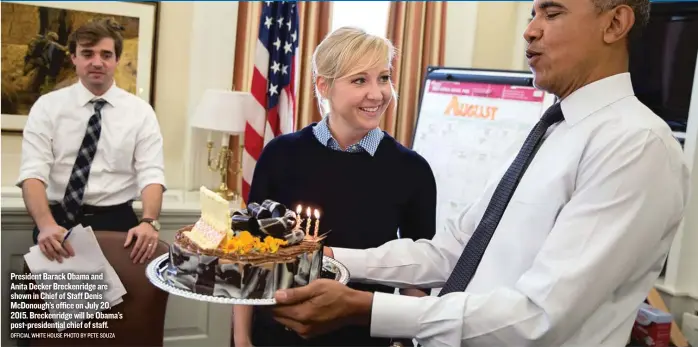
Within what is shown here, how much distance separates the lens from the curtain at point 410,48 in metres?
4.48

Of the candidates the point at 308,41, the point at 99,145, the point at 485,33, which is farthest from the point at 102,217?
the point at 485,33

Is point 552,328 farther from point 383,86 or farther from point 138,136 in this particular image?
point 138,136

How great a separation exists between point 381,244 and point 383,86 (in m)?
0.51

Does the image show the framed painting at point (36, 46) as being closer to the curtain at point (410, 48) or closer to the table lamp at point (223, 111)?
the table lamp at point (223, 111)

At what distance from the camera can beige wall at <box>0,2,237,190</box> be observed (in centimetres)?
387

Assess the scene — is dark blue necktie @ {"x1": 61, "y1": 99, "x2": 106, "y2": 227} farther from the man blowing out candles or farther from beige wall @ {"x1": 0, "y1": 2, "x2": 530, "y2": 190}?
the man blowing out candles

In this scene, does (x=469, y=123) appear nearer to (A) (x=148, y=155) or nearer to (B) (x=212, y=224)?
(A) (x=148, y=155)

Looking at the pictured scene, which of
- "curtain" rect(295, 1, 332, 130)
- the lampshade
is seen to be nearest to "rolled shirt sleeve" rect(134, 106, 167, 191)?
the lampshade

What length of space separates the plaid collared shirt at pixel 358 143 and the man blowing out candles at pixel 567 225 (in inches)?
21.7

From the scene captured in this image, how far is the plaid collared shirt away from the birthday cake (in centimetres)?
46

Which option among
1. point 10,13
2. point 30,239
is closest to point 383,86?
point 30,239

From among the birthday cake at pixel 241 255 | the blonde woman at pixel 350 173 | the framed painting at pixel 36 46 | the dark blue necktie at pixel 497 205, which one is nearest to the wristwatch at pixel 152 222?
the blonde woman at pixel 350 173

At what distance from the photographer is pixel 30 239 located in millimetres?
3156

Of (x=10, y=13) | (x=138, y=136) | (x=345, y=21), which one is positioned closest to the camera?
(x=138, y=136)
